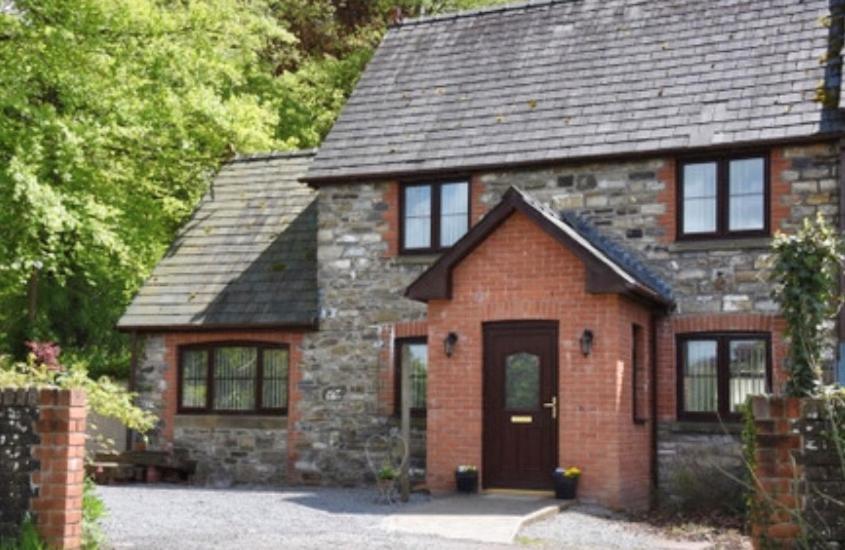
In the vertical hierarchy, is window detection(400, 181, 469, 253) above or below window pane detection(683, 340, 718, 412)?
above

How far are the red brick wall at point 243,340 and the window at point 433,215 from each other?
2.62 m

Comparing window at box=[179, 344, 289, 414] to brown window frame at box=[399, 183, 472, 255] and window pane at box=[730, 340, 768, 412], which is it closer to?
brown window frame at box=[399, 183, 472, 255]

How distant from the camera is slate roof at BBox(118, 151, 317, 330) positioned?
2134 centimetres

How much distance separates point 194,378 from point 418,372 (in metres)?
4.49

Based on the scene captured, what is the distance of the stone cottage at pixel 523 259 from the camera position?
17391mm

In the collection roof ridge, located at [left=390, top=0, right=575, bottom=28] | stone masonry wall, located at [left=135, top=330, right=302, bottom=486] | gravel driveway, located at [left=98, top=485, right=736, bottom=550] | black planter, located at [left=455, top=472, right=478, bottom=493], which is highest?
roof ridge, located at [left=390, top=0, right=575, bottom=28]

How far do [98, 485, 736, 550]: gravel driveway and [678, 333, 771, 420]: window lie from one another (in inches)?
111

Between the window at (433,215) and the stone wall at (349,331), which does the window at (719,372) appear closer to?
the window at (433,215)

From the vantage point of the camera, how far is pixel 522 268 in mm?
17516

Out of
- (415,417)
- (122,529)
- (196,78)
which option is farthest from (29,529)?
(196,78)

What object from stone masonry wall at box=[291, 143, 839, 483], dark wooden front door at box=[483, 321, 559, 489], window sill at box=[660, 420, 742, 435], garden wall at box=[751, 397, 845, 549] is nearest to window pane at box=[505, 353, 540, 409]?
dark wooden front door at box=[483, 321, 559, 489]

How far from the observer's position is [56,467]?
9.64m

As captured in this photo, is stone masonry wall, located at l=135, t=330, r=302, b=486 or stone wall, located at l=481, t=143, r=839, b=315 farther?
stone masonry wall, located at l=135, t=330, r=302, b=486

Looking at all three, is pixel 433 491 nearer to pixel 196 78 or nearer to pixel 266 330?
pixel 266 330
